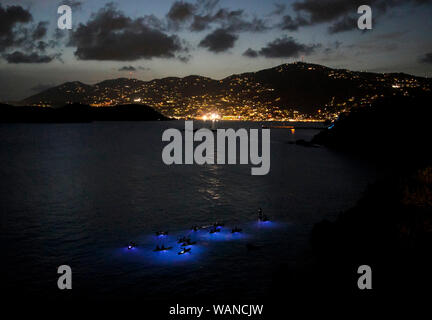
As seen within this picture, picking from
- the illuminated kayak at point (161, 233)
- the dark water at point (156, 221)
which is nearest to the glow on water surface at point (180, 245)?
the dark water at point (156, 221)

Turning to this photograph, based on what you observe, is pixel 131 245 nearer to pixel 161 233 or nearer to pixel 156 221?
pixel 161 233

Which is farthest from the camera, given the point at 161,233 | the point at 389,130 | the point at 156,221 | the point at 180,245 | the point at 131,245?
the point at 389,130

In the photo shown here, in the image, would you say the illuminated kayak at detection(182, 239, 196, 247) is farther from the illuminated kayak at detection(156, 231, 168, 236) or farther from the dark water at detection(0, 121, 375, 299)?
the illuminated kayak at detection(156, 231, 168, 236)

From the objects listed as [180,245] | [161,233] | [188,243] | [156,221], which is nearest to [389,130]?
[156,221]

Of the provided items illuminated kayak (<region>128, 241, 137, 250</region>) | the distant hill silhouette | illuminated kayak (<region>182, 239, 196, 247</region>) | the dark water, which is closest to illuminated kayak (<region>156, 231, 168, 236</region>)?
the dark water

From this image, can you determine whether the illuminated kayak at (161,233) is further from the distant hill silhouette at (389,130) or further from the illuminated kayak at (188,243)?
the distant hill silhouette at (389,130)
